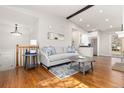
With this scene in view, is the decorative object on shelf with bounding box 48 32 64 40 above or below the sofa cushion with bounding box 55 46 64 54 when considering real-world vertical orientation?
above

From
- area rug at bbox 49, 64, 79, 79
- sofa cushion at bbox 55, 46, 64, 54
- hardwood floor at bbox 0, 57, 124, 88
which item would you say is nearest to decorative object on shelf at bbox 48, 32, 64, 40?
sofa cushion at bbox 55, 46, 64, 54

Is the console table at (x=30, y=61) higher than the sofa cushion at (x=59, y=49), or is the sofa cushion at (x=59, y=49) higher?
the sofa cushion at (x=59, y=49)

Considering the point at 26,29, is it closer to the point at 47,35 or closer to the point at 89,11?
the point at 47,35

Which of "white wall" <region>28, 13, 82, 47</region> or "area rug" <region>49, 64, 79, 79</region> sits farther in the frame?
"white wall" <region>28, 13, 82, 47</region>

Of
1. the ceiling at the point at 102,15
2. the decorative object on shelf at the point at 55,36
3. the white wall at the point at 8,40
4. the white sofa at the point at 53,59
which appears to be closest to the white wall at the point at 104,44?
the ceiling at the point at 102,15

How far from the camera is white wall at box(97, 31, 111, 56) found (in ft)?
27.8

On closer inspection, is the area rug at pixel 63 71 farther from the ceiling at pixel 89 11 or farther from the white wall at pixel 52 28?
the ceiling at pixel 89 11

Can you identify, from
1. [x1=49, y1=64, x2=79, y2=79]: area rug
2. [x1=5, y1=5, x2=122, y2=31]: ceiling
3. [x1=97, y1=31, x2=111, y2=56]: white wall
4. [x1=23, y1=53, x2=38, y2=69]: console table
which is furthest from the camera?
[x1=97, y1=31, x2=111, y2=56]: white wall

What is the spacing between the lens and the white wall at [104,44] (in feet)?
27.8

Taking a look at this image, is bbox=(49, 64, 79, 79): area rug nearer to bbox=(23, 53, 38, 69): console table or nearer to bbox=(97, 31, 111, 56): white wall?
bbox=(23, 53, 38, 69): console table

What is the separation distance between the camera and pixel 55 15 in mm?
5125

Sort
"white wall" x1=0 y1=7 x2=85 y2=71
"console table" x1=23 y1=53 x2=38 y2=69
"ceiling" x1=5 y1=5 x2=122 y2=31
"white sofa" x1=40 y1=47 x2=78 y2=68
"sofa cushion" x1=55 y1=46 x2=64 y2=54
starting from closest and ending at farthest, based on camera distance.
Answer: "white sofa" x1=40 y1=47 x2=78 y2=68
"console table" x1=23 y1=53 x2=38 y2=69
"ceiling" x1=5 y1=5 x2=122 y2=31
"white wall" x1=0 y1=7 x2=85 y2=71
"sofa cushion" x1=55 y1=46 x2=64 y2=54

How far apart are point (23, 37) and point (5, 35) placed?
105 centimetres
